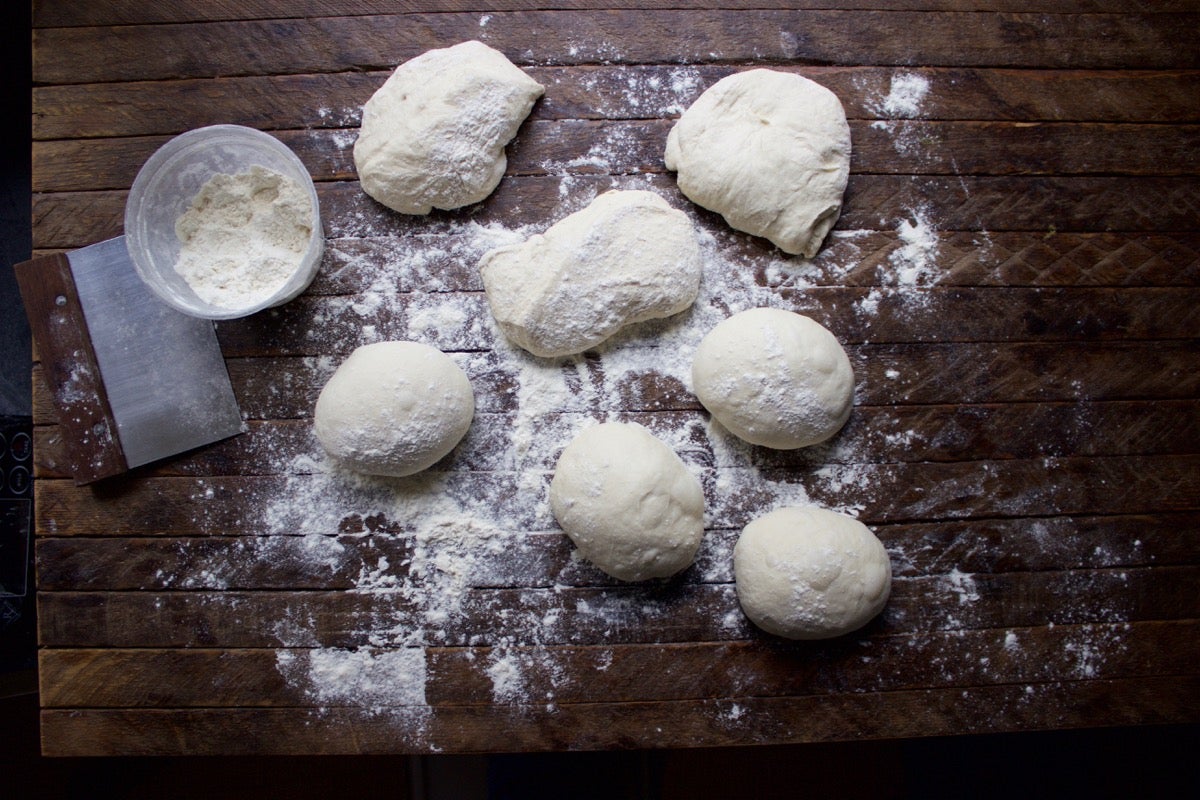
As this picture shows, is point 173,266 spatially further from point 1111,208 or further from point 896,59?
point 1111,208

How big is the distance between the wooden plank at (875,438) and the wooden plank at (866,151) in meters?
0.53

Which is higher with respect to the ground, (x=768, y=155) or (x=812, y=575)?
(x=768, y=155)

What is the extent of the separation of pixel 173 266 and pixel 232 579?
671mm

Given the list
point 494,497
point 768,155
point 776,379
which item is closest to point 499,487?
point 494,497

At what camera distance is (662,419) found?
1.56 m

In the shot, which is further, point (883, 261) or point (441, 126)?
point (883, 261)

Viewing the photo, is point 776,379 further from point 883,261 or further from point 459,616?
point 459,616

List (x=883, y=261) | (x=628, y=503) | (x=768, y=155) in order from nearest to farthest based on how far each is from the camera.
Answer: (x=628, y=503)
(x=768, y=155)
(x=883, y=261)

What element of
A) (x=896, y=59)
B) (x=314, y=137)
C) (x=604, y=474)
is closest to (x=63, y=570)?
(x=314, y=137)

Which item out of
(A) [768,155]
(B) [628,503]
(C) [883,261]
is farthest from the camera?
(C) [883,261]

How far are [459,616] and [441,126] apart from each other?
1.01 meters

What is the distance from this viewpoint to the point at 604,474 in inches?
55.6

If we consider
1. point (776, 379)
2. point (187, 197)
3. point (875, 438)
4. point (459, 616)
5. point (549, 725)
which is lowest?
point (549, 725)

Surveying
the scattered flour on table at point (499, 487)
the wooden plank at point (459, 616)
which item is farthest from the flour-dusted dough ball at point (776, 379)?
the wooden plank at point (459, 616)
